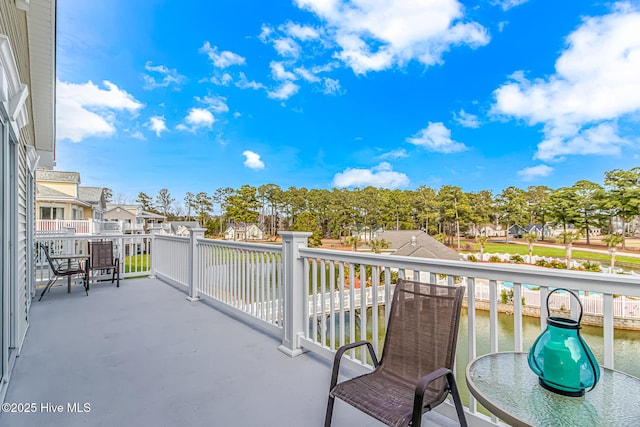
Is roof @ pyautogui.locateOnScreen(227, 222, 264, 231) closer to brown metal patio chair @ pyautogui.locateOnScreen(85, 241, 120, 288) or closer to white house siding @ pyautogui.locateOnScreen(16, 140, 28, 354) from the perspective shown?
brown metal patio chair @ pyautogui.locateOnScreen(85, 241, 120, 288)

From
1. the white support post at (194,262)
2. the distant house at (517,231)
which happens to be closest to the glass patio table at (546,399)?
the white support post at (194,262)

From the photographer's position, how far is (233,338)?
3.54 meters

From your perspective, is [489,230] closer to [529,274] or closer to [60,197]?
[60,197]

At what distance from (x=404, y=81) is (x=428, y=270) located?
171 feet

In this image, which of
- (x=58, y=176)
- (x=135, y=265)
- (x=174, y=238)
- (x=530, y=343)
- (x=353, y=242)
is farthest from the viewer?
(x=353, y=242)

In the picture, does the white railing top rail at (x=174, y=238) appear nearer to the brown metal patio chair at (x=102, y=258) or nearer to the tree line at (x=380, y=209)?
the brown metal patio chair at (x=102, y=258)

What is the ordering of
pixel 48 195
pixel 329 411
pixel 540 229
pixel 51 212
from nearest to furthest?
pixel 329 411, pixel 48 195, pixel 51 212, pixel 540 229

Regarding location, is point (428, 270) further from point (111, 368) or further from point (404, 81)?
point (404, 81)

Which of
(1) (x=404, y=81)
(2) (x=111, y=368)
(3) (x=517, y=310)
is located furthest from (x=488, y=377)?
(1) (x=404, y=81)

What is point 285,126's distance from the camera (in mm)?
48562

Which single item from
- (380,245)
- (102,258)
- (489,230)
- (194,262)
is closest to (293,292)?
(194,262)

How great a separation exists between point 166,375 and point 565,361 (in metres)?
2.78

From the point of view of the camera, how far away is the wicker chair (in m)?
1.60

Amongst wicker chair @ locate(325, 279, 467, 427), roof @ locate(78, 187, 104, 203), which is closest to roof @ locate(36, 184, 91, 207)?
roof @ locate(78, 187, 104, 203)
